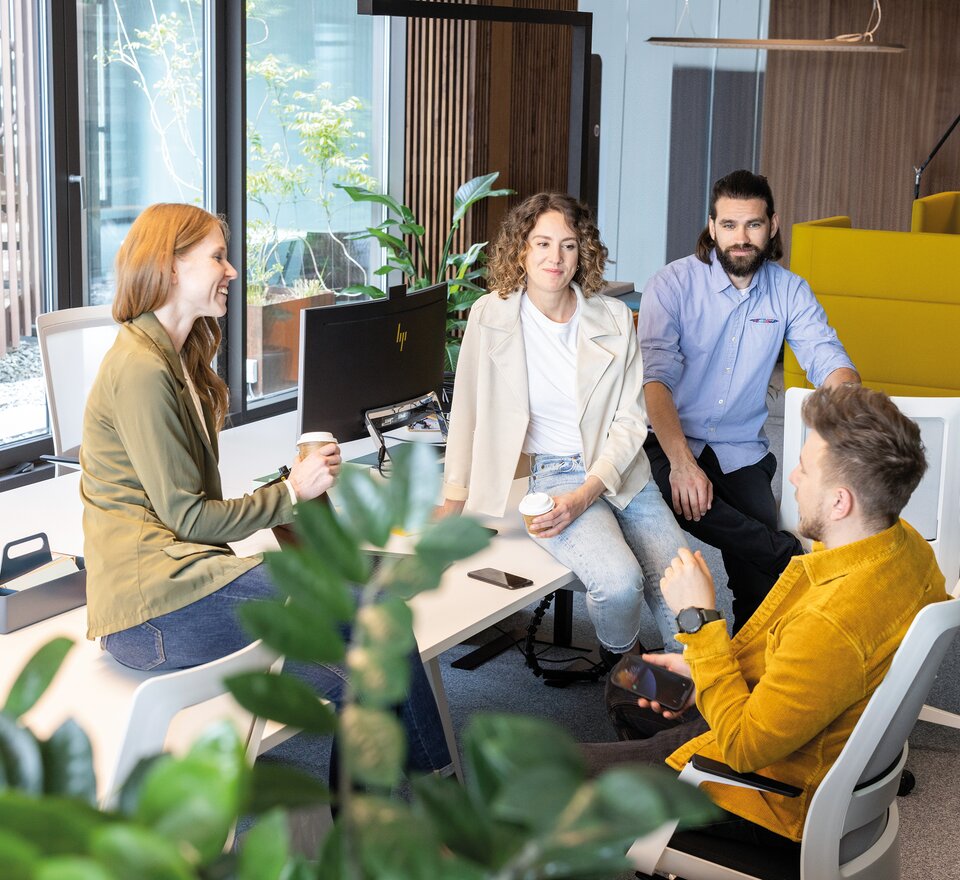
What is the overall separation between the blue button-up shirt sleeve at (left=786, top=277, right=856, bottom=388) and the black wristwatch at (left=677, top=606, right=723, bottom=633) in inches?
64.5

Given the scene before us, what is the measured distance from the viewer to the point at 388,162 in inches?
265

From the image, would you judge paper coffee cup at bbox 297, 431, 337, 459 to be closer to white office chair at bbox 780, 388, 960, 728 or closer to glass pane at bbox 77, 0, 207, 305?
white office chair at bbox 780, 388, 960, 728

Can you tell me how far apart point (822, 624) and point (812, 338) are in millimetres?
1855

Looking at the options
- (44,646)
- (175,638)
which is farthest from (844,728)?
(44,646)

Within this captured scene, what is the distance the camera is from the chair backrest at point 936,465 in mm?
2889

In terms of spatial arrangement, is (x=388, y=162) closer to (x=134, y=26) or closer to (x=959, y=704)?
(x=134, y=26)

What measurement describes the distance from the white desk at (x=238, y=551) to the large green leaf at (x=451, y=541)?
1.04 metres

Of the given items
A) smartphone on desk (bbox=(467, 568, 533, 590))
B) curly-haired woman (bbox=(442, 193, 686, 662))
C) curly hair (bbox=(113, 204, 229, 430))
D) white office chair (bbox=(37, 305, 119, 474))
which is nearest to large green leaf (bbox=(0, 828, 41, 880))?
curly hair (bbox=(113, 204, 229, 430))

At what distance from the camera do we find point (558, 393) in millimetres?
2875

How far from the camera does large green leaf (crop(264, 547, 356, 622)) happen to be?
36cm

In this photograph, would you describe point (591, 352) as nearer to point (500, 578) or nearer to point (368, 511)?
point (500, 578)

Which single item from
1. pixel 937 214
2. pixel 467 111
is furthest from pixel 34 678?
pixel 937 214

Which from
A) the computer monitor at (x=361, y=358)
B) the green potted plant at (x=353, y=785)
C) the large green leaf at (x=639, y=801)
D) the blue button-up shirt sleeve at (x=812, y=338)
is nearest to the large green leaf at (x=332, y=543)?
the green potted plant at (x=353, y=785)

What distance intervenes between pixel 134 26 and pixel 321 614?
523 centimetres
